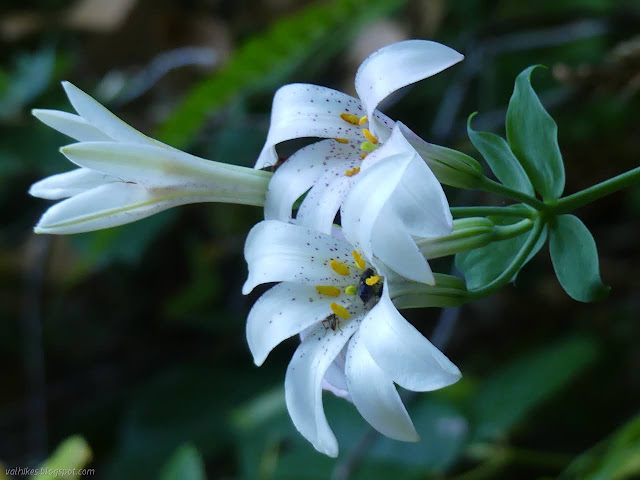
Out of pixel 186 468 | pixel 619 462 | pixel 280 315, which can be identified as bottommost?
pixel 186 468

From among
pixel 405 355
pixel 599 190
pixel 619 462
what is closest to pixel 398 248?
pixel 405 355

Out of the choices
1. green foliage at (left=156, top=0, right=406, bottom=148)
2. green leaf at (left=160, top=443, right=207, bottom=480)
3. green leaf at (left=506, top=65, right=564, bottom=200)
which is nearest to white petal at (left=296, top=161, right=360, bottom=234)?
green leaf at (left=506, top=65, right=564, bottom=200)

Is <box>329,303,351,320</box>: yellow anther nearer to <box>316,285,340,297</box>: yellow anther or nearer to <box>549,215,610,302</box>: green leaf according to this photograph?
<box>316,285,340,297</box>: yellow anther

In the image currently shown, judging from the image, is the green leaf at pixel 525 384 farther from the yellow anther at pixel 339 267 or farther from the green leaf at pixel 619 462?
the yellow anther at pixel 339 267

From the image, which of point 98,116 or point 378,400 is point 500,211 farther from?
point 98,116

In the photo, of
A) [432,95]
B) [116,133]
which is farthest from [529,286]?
[116,133]

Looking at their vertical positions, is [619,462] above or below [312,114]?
below
